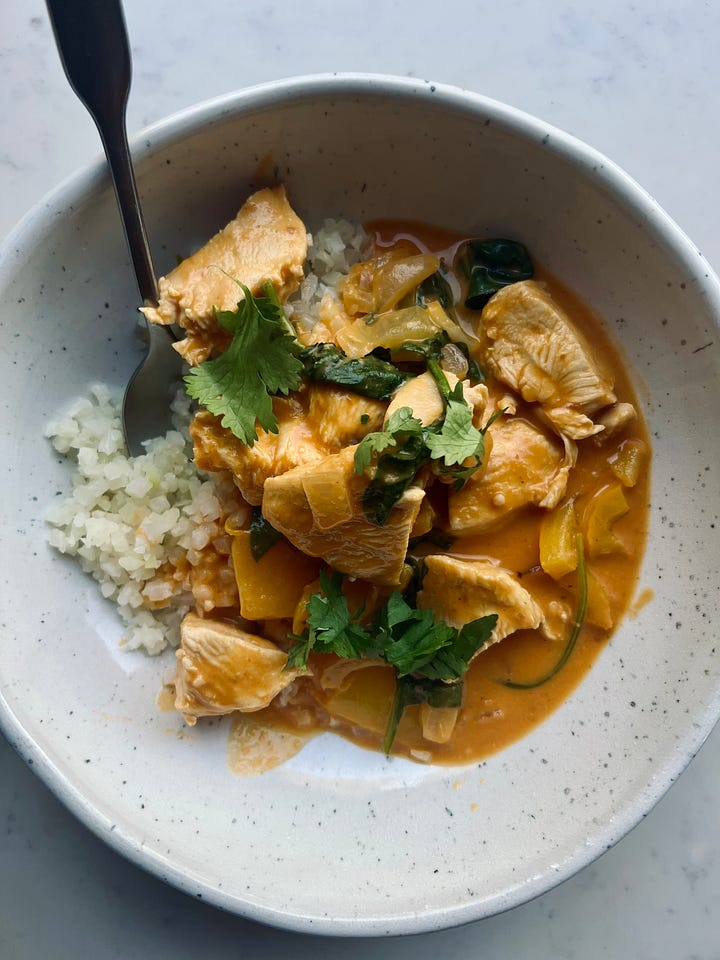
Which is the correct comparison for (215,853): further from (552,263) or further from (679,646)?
(552,263)

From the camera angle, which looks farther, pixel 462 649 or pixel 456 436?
pixel 462 649

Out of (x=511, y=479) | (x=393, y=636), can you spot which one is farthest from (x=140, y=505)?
(x=511, y=479)

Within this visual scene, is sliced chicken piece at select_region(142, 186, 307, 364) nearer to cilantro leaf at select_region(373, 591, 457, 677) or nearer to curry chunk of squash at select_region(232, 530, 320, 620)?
curry chunk of squash at select_region(232, 530, 320, 620)

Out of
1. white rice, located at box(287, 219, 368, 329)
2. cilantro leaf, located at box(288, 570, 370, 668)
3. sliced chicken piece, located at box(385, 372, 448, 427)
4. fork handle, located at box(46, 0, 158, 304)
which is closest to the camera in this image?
fork handle, located at box(46, 0, 158, 304)

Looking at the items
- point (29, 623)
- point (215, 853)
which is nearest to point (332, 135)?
point (29, 623)

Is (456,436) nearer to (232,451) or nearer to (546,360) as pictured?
(546,360)

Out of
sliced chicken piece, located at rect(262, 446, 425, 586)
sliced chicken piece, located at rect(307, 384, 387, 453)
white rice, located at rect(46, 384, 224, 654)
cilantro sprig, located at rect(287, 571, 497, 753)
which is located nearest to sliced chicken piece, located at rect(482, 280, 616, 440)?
sliced chicken piece, located at rect(307, 384, 387, 453)
